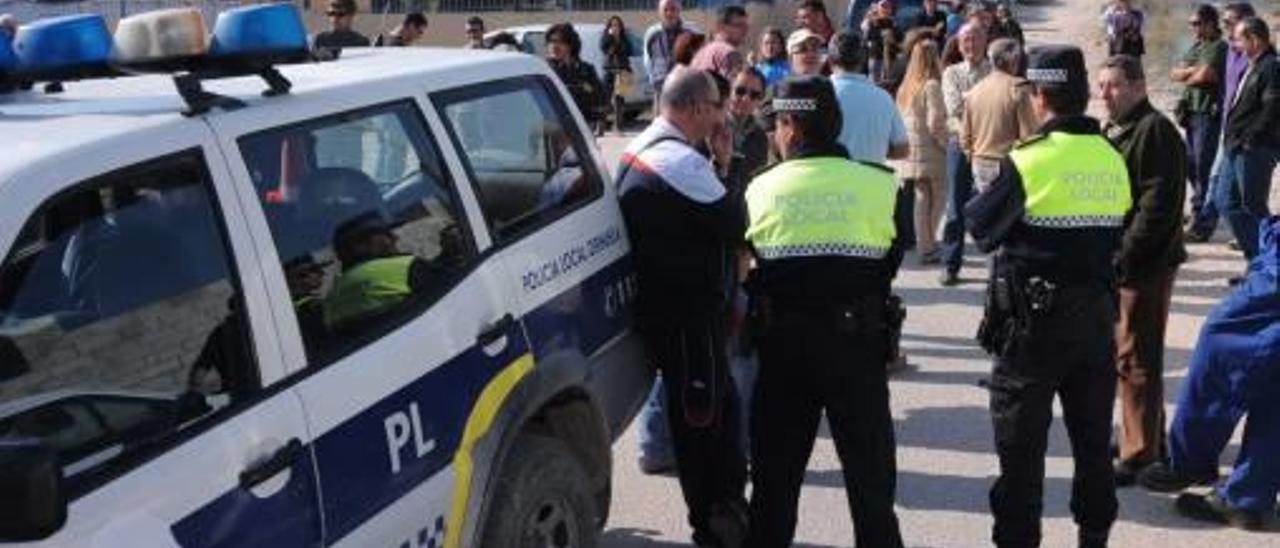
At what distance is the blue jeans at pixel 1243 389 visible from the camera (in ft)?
15.7

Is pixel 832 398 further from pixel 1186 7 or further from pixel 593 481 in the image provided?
pixel 1186 7

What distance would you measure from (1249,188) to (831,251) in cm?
597

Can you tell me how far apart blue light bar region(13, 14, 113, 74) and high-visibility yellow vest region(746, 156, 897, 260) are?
1.84 m

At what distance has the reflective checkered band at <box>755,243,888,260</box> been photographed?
3.92 meters

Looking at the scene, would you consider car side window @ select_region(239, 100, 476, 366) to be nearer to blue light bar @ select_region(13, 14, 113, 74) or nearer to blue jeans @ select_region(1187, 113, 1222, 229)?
blue light bar @ select_region(13, 14, 113, 74)

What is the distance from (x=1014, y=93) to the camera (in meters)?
7.53

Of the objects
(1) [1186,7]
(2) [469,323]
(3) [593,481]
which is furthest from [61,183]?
(1) [1186,7]

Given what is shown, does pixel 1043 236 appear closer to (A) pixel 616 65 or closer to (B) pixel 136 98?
(B) pixel 136 98

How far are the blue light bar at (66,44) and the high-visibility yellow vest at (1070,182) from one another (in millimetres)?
2548

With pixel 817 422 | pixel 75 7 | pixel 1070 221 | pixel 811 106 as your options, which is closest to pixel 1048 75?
pixel 1070 221

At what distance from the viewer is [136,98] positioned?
3.01 meters

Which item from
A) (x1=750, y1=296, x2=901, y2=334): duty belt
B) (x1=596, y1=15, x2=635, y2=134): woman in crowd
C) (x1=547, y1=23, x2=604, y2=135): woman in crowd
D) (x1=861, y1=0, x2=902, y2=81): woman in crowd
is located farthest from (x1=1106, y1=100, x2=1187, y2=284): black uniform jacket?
(x1=596, y1=15, x2=635, y2=134): woman in crowd

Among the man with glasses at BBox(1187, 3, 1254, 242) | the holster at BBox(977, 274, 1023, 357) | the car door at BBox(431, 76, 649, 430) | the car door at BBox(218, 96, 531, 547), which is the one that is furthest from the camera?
the man with glasses at BBox(1187, 3, 1254, 242)

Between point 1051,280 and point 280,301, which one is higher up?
point 280,301
